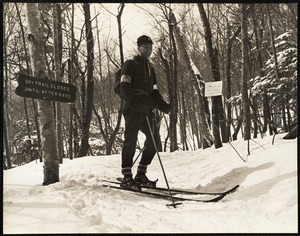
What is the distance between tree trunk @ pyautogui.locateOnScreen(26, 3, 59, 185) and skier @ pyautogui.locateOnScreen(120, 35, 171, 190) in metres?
0.98

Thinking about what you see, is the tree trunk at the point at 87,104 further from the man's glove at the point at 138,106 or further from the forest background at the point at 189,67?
the man's glove at the point at 138,106

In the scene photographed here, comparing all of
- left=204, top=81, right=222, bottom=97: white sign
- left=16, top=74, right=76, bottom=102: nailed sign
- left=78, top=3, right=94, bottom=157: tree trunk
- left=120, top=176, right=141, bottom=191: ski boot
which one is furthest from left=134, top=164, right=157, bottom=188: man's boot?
left=78, top=3, right=94, bottom=157: tree trunk

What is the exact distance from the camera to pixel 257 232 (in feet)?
8.86

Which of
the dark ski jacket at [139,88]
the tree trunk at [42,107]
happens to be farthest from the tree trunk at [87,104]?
the dark ski jacket at [139,88]

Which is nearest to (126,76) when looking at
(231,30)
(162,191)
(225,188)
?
(162,191)

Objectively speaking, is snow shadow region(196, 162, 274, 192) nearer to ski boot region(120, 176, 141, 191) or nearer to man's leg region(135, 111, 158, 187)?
man's leg region(135, 111, 158, 187)

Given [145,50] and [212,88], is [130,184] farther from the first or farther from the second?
[212,88]

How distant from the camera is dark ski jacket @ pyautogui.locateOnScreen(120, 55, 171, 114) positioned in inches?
170

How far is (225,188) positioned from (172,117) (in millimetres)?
11164

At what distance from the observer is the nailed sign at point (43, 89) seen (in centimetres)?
381

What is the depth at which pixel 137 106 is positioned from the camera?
4.39 meters

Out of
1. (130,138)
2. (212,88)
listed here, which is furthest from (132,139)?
(212,88)

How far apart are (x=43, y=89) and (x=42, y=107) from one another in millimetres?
540

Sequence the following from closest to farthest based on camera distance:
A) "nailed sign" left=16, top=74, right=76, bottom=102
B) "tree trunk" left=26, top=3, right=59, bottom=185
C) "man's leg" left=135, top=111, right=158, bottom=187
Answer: "nailed sign" left=16, top=74, right=76, bottom=102 < "tree trunk" left=26, top=3, right=59, bottom=185 < "man's leg" left=135, top=111, right=158, bottom=187
